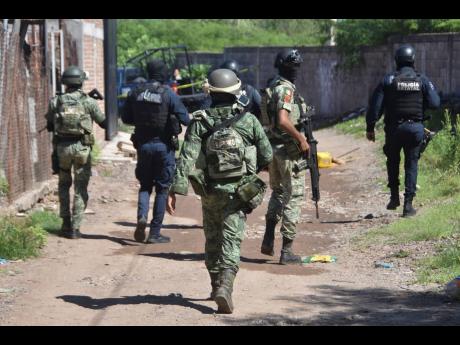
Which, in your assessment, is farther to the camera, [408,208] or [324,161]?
[324,161]

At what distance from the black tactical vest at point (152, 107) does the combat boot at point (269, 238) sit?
1594 mm

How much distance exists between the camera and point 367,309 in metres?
6.96

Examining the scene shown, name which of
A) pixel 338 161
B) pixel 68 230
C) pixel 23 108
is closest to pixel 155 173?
pixel 68 230

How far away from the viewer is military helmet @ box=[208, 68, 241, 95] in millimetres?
7074

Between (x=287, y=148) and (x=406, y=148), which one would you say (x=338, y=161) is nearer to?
(x=406, y=148)

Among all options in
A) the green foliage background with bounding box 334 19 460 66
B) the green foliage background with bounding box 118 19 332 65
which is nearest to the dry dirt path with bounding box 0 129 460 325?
the green foliage background with bounding box 334 19 460 66

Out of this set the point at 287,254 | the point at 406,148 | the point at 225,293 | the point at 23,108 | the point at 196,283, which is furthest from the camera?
the point at 23,108

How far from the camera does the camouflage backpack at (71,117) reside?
1023cm

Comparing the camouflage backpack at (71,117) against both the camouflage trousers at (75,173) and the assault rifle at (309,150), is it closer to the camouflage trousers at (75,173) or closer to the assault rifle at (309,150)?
the camouflage trousers at (75,173)

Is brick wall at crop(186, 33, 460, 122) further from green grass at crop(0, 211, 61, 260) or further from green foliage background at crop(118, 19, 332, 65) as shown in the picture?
green grass at crop(0, 211, 61, 260)

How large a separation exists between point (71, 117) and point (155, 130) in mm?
1061
